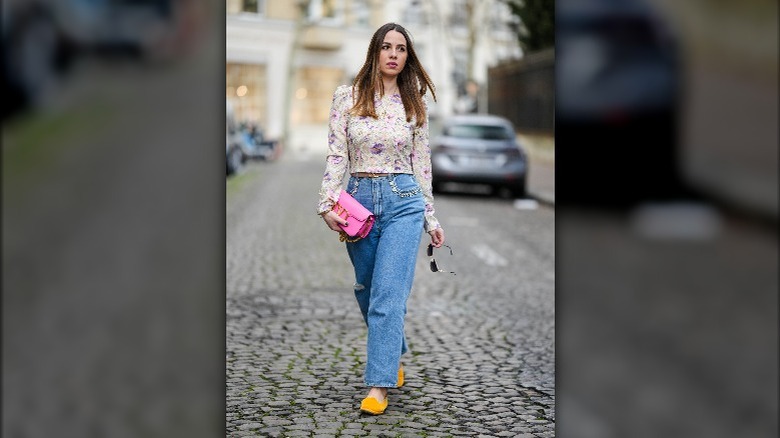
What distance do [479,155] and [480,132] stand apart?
53 centimetres

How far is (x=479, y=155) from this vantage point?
722 inches

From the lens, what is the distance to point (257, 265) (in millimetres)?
10320

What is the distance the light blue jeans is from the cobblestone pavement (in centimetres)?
25

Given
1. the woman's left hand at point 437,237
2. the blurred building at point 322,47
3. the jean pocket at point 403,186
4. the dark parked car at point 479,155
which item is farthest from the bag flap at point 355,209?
the blurred building at point 322,47

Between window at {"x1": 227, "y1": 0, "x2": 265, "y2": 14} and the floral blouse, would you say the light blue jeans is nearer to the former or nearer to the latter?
the floral blouse

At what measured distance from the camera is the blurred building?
4244 centimetres
